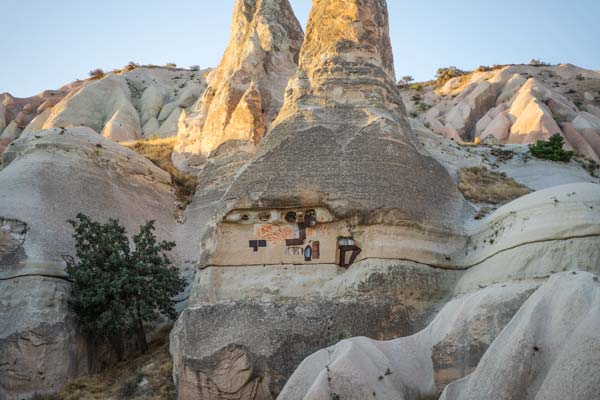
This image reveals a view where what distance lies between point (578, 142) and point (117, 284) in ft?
77.8

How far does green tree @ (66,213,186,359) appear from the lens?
19294 mm

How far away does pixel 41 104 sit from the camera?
54.3m

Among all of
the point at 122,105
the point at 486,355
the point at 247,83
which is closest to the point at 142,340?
the point at 486,355

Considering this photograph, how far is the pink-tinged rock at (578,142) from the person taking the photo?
33.1 metres

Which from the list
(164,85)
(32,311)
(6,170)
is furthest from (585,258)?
(164,85)

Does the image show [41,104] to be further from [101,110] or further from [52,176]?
[52,176]

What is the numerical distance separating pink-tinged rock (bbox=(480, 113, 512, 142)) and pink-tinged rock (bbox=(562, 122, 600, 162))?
272 centimetres

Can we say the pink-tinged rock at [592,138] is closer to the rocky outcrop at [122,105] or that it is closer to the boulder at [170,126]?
the boulder at [170,126]

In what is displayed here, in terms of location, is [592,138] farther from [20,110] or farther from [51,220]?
[20,110]

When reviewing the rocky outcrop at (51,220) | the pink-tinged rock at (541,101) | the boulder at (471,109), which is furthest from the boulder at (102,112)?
the pink-tinged rock at (541,101)

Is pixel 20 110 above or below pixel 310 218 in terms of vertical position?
above

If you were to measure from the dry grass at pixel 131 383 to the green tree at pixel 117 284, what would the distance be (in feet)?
3.11

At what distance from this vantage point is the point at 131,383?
18297 mm

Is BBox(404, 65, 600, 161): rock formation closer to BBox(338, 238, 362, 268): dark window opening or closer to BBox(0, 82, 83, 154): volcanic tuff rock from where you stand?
BBox(338, 238, 362, 268): dark window opening
